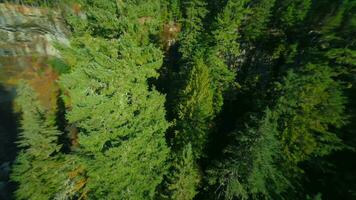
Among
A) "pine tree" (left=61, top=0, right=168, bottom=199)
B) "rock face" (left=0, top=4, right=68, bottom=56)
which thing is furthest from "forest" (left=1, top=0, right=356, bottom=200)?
"rock face" (left=0, top=4, right=68, bottom=56)

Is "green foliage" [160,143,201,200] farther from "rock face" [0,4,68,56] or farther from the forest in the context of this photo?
"rock face" [0,4,68,56]

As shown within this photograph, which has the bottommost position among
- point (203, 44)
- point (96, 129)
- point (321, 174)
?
point (321, 174)

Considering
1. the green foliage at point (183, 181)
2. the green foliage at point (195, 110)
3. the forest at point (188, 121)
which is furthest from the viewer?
the green foliage at point (195, 110)

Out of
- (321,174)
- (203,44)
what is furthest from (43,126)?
(321,174)

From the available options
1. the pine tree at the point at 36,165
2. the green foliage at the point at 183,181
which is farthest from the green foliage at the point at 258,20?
the pine tree at the point at 36,165

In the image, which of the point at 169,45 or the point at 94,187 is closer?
the point at 94,187

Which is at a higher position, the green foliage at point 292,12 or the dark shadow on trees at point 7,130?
the green foliage at point 292,12

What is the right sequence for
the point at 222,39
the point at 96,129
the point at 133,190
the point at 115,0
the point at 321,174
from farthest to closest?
the point at 222,39 < the point at 321,174 < the point at 133,190 < the point at 96,129 < the point at 115,0

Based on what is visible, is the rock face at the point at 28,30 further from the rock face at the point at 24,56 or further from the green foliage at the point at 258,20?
the green foliage at the point at 258,20

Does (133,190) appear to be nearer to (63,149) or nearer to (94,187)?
(94,187)
